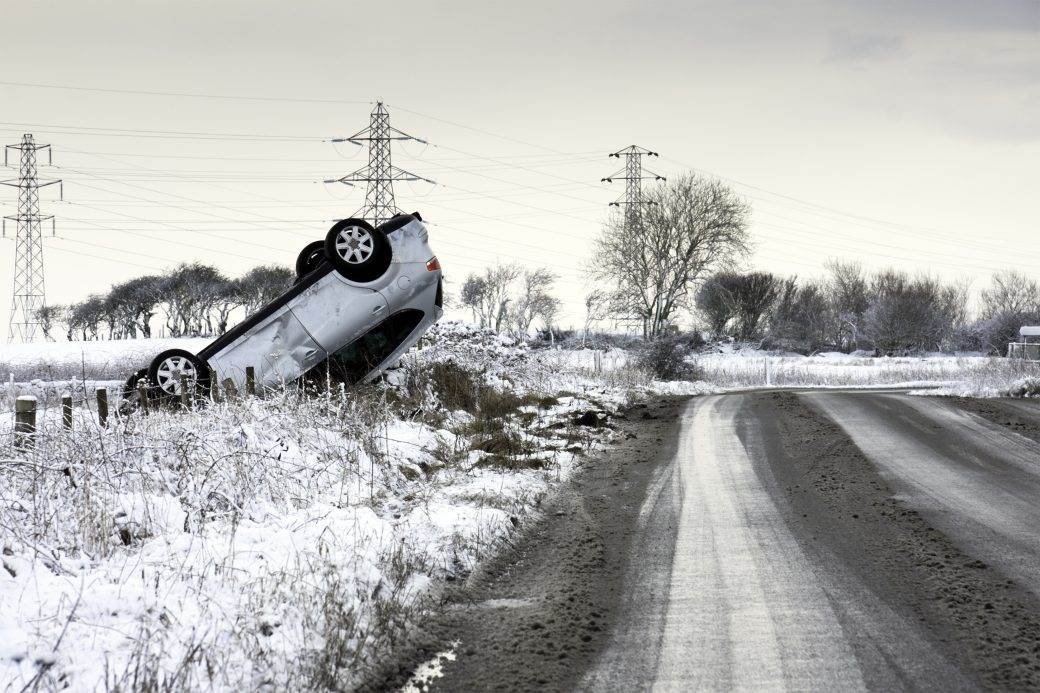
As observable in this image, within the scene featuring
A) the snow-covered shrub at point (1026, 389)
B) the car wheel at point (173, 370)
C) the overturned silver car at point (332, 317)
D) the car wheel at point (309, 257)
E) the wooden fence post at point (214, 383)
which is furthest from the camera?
the snow-covered shrub at point (1026, 389)

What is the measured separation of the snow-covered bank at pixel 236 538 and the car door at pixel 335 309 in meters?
2.04

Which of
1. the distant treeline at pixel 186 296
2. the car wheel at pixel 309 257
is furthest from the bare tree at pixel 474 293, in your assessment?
the car wheel at pixel 309 257

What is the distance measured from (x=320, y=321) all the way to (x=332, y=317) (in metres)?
0.19

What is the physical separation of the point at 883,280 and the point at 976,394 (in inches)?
2734

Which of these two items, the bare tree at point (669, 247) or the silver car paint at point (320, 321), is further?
the bare tree at point (669, 247)

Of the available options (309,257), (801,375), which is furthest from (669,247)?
(309,257)

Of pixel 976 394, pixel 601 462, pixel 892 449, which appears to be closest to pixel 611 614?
pixel 601 462

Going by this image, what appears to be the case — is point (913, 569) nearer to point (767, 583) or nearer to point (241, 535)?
point (767, 583)

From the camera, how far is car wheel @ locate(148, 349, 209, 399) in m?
11.9

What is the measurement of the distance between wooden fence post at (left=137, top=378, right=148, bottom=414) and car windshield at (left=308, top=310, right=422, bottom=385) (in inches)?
97.9

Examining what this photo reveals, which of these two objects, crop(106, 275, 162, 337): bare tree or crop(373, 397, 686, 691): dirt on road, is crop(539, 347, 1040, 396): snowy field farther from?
crop(106, 275, 162, 337): bare tree

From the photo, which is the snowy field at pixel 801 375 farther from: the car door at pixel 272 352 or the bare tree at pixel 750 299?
the bare tree at pixel 750 299

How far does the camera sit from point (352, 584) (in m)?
5.08

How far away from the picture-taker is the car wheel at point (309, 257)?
14227mm
